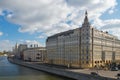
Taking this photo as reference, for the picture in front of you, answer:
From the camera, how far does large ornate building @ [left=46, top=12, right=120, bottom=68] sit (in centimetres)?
8225

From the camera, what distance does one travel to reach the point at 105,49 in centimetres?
9544

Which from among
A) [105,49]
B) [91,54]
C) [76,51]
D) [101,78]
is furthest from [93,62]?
[101,78]

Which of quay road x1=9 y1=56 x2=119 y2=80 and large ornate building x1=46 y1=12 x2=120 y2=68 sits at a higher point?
large ornate building x1=46 y1=12 x2=120 y2=68

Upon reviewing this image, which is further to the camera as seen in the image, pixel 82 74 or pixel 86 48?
pixel 86 48

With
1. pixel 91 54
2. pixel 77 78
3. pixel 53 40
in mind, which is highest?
pixel 53 40

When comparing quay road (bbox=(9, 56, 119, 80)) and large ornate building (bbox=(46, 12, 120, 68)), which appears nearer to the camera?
quay road (bbox=(9, 56, 119, 80))

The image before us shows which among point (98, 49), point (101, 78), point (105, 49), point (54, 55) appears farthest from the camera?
point (54, 55)

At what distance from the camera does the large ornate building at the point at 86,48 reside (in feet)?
270

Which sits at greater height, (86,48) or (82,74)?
(86,48)

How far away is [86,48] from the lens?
82.2 m

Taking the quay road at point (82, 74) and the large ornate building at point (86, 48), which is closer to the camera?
the quay road at point (82, 74)

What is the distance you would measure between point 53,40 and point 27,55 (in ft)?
228

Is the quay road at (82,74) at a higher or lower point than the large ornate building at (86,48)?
lower

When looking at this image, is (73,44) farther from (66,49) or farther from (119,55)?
(119,55)
